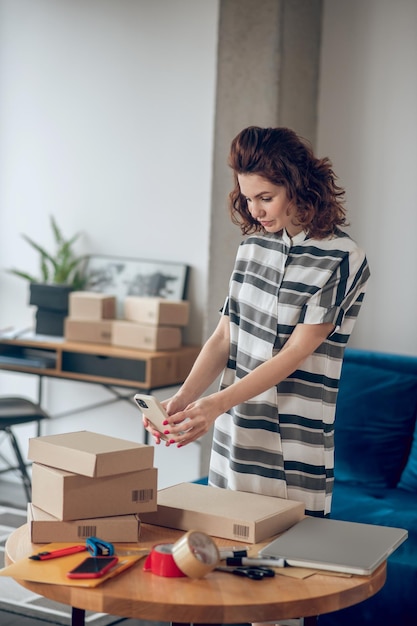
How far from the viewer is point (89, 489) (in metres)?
1.76

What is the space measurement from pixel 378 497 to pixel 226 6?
2.13 metres

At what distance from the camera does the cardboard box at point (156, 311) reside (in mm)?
4203

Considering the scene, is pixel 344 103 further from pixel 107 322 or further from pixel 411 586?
pixel 411 586

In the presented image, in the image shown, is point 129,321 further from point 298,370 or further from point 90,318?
point 298,370

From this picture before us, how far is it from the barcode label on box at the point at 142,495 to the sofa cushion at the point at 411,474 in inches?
71.1

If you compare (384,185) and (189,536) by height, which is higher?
(384,185)

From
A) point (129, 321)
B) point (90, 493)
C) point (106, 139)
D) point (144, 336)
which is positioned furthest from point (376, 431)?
point (106, 139)

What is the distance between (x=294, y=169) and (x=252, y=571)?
0.96 metres

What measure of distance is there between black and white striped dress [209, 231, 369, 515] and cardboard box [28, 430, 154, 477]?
0.41m

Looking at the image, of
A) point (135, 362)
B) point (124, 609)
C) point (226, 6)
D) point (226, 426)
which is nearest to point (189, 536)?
point (124, 609)

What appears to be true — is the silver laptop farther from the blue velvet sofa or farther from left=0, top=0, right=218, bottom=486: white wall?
left=0, top=0, right=218, bottom=486: white wall

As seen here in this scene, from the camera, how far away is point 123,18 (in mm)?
4664

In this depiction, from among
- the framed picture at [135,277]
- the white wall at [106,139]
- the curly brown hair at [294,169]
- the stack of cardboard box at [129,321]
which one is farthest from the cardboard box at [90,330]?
the curly brown hair at [294,169]

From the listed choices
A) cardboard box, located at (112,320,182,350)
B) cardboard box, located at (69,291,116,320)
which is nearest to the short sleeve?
cardboard box, located at (112,320,182,350)
